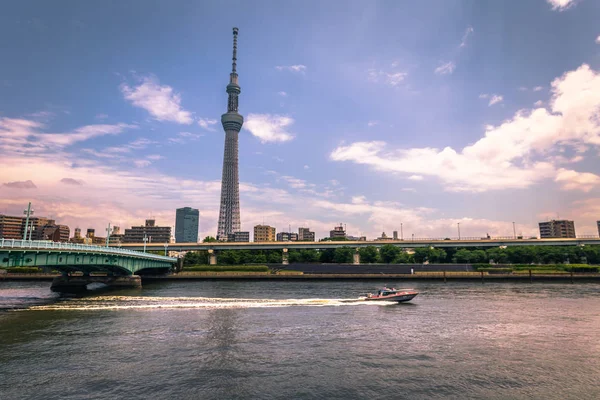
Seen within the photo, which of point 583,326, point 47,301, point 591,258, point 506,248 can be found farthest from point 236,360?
point 591,258

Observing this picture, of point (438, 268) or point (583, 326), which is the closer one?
point (583, 326)

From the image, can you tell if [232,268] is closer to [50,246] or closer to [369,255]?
[369,255]

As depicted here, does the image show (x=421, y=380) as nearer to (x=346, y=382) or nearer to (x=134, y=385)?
(x=346, y=382)

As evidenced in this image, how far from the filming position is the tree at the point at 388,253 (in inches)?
5527

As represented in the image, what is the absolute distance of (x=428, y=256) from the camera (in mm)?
142000

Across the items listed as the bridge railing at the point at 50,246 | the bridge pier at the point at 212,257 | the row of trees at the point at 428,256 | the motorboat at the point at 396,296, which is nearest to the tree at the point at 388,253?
the row of trees at the point at 428,256

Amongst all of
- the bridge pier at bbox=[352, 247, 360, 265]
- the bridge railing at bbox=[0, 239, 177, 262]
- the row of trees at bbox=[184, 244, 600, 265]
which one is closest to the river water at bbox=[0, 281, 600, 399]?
the bridge railing at bbox=[0, 239, 177, 262]

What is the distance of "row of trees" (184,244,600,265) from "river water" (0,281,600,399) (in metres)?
85.4

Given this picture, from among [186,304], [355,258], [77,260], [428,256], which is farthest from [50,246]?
[428,256]

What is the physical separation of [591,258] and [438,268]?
2208 inches

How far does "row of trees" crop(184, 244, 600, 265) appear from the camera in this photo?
417 feet

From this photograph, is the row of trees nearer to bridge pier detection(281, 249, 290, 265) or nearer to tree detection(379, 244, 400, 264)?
tree detection(379, 244, 400, 264)

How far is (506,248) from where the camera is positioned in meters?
136

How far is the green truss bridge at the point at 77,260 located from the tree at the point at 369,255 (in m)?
71.4
